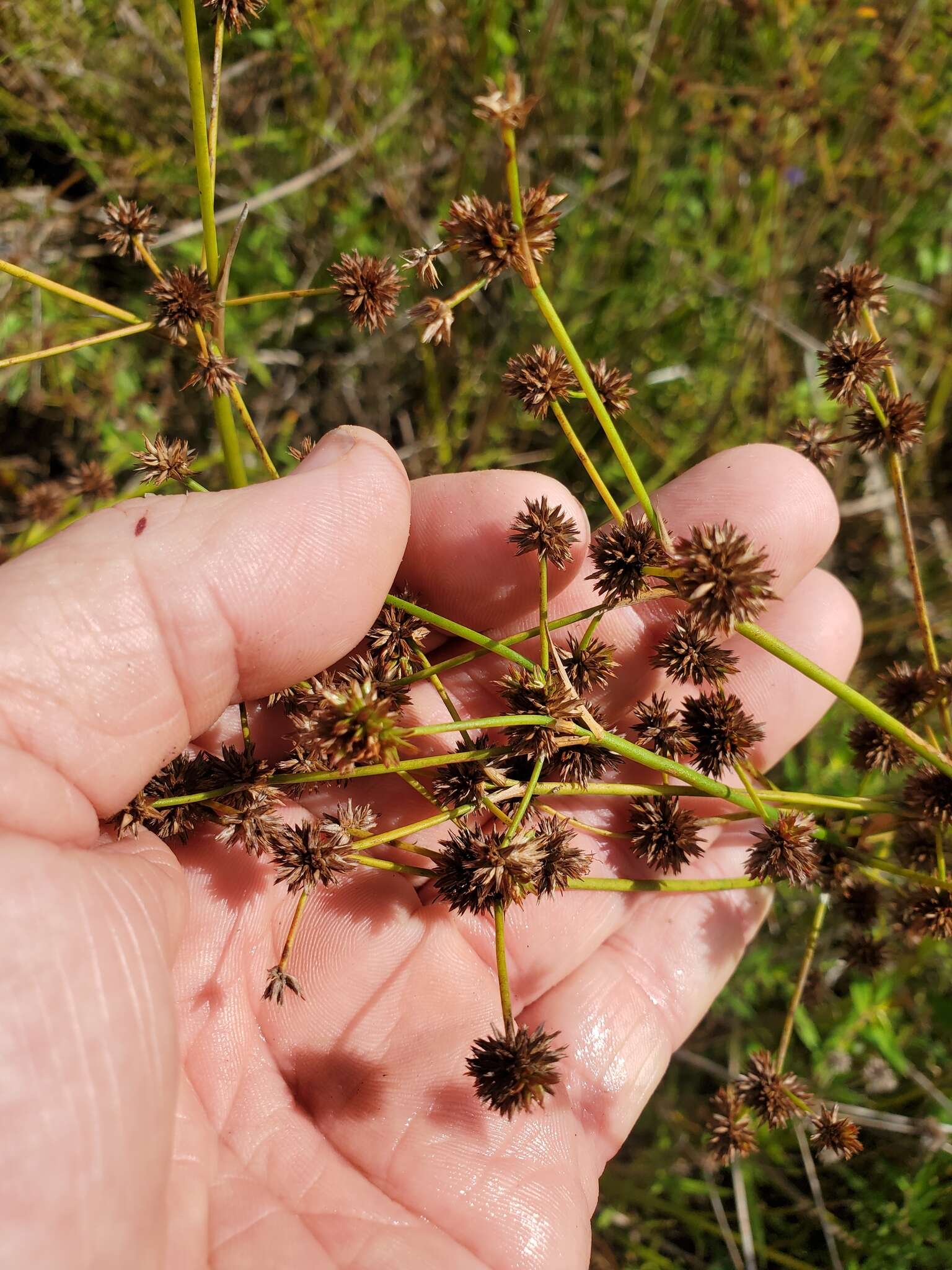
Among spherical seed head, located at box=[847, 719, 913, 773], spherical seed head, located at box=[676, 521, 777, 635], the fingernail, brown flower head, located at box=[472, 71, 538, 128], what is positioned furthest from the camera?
spherical seed head, located at box=[847, 719, 913, 773]

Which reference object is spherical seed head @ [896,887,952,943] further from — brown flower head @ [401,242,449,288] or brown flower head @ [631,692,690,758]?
brown flower head @ [401,242,449,288]

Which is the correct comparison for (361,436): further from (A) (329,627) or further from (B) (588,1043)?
(B) (588,1043)

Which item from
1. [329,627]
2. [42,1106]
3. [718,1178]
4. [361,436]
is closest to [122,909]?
[42,1106]

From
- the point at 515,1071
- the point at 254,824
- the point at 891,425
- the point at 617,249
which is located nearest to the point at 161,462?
the point at 254,824

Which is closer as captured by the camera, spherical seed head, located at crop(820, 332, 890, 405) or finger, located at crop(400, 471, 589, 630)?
spherical seed head, located at crop(820, 332, 890, 405)

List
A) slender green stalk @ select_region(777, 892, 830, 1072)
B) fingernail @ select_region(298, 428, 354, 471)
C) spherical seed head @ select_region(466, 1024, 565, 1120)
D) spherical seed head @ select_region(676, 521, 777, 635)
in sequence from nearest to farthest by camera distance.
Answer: spherical seed head @ select_region(676, 521, 777, 635) → spherical seed head @ select_region(466, 1024, 565, 1120) → fingernail @ select_region(298, 428, 354, 471) → slender green stalk @ select_region(777, 892, 830, 1072)

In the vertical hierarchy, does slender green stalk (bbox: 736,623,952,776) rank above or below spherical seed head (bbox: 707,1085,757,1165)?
above

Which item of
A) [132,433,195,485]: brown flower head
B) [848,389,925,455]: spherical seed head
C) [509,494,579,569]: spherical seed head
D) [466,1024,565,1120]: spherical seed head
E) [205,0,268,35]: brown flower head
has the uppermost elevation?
[205,0,268,35]: brown flower head

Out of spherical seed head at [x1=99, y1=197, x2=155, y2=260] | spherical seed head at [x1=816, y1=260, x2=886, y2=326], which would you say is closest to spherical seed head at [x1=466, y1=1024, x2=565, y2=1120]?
spherical seed head at [x1=816, y1=260, x2=886, y2=326]
